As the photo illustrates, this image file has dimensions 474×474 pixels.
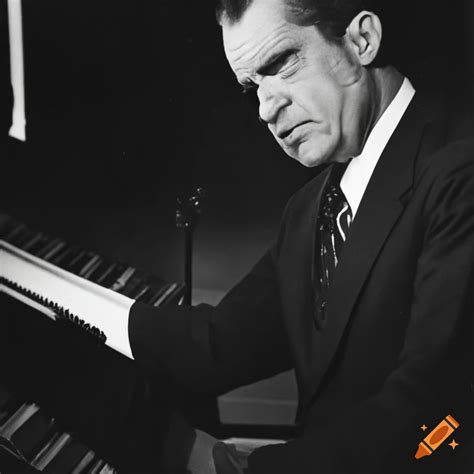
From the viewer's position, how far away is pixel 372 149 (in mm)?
1141

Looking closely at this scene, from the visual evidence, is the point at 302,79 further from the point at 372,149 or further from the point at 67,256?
the point at 67,256

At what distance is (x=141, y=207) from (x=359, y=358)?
57 centimetres

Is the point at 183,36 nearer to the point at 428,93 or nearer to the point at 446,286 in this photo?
the point at 428,93

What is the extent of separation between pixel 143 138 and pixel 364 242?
53 cm

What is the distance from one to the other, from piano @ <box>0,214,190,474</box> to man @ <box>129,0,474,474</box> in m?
0.35

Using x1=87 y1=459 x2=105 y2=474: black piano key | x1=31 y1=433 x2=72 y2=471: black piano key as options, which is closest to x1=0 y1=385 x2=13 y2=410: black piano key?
x1=31 y1=433 x2=72 y2=471: black piano key

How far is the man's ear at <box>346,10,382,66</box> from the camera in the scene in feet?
3.60

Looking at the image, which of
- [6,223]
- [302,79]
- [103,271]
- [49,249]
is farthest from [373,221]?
[6,223]

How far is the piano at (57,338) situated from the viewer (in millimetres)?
1326

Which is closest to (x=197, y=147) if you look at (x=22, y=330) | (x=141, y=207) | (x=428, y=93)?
(x=141, y=207)

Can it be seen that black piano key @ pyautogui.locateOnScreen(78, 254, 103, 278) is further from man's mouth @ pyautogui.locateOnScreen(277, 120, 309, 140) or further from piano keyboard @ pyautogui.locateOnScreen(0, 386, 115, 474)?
man's mouth @ pyautogui.locateOnScreen(277, 120, 309, 140)

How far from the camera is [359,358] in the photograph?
1135 mm

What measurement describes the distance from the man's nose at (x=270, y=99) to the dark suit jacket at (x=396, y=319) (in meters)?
0.16

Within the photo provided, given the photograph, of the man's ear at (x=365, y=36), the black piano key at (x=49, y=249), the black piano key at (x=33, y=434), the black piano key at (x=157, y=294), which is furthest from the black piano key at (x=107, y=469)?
the man's ear at (x=365, y=36)
